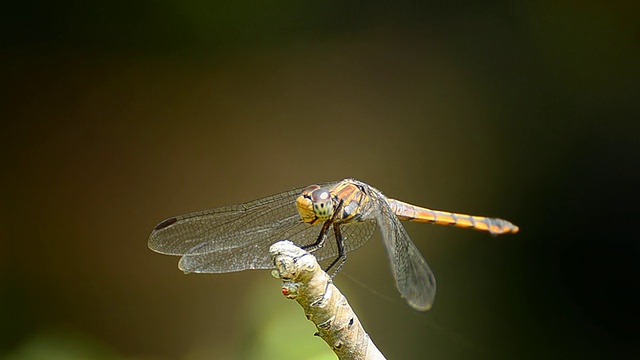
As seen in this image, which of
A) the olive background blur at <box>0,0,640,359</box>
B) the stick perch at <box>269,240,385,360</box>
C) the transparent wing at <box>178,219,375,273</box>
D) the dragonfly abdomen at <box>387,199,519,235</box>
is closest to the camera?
the stick perch at <box>269,240,385,360</box>

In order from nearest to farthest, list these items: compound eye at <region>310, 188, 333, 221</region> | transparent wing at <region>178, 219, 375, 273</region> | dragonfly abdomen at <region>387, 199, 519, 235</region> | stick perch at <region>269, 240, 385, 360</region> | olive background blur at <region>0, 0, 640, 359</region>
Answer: stick perch at <region>269, 240, 385, 360</region>
compound eye at <region>310, 188, 333, 221</region>
transparent wing at <region>178, 219, 375, 273</region>
dragonfly abdomen at <region>387, 199, 519, 235</region>
olive background blur at <region>0, 0, 640, 359</region>

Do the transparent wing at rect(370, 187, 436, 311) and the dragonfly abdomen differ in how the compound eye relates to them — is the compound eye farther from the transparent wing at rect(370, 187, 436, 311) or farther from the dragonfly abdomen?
the dragonfly abdomen

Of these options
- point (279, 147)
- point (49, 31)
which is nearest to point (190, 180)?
point (279, 147)

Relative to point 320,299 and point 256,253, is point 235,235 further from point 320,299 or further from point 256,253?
point 320,299

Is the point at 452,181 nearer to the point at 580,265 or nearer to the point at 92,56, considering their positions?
the point at 580,265

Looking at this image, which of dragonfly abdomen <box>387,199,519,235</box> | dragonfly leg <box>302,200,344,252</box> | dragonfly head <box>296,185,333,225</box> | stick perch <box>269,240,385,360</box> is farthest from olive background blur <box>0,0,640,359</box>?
stick perch <box>269,240,385,360</box>
